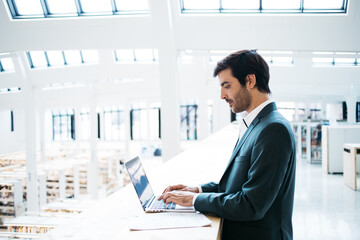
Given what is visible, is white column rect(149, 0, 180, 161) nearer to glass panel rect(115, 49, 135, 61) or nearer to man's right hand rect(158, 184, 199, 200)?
glass panel rect(115, 49, 135, 61)

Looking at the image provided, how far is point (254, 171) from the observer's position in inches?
56.7

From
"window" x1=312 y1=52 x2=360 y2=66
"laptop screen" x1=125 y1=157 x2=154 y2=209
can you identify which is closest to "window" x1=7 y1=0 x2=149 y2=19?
"window" x1=312 y1=52 x2=360 y2=66

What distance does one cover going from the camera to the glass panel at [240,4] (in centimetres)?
875

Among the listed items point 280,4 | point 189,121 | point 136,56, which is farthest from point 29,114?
point 189,121

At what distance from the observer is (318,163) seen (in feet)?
36.9

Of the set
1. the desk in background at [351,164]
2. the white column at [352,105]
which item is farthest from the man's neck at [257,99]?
the white column at [352,105]

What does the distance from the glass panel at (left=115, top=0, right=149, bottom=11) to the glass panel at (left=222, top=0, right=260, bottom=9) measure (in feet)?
7.31

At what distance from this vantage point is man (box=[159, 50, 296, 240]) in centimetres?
143

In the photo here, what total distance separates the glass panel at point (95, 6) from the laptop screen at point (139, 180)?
7964mm

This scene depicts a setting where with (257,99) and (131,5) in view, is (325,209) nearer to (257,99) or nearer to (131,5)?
(257,99)

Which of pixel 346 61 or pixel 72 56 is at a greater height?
pixel 72 56

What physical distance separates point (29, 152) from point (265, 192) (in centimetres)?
308

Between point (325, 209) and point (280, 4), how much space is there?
18.8ft

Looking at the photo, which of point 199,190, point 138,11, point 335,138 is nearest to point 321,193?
point 335,138
